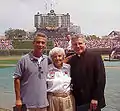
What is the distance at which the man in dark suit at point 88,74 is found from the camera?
3.61 m

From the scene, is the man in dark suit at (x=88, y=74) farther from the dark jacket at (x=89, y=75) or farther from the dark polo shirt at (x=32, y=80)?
the dark polo shirt at (x=32, y=80)

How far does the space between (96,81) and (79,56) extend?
306 mm

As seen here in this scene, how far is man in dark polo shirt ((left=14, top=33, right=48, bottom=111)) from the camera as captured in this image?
11.8ft

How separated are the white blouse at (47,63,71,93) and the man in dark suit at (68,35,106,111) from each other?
6cm

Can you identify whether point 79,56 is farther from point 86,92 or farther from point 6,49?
point 6,49

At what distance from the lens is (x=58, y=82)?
365cm

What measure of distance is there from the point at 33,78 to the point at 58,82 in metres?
0.26

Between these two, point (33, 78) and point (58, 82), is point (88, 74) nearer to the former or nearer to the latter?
point (58, 82)

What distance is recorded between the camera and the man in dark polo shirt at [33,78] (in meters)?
3.60

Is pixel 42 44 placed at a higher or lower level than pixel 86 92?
higher

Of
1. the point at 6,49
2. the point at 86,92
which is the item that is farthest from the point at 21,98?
the point at 6,49

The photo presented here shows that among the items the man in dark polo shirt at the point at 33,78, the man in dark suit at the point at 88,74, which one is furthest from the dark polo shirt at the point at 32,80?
the man in dark suit at the point at 88,74

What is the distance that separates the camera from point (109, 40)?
56969 mm

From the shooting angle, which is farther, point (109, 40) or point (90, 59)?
point (109, 40)
